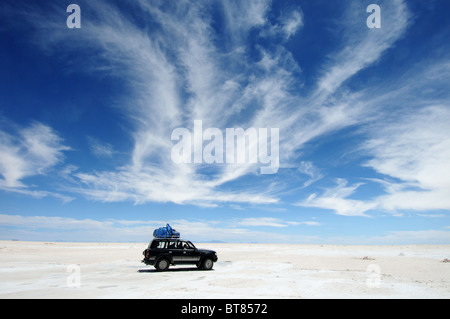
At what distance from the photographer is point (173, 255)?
60.1 feet

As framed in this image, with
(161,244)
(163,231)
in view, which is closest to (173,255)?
(161,244)

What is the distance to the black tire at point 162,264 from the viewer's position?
17.8m

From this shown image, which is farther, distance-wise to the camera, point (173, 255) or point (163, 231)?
point (163, 231)

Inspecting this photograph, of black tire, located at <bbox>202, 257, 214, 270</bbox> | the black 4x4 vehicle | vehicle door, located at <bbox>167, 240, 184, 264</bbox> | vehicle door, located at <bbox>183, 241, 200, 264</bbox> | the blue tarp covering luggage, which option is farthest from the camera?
the blue tarp covering luggage

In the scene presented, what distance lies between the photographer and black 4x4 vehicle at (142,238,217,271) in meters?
17.8

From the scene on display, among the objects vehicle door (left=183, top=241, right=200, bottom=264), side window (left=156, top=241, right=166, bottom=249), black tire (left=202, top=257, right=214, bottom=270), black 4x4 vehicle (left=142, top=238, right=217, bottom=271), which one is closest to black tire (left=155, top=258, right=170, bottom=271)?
black 4x4 vehicle (left=142, top=238, right=217, bottom=271)

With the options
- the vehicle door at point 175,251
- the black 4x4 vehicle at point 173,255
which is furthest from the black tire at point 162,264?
the vehicle door at point 175,251

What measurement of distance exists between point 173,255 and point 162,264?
850 mm

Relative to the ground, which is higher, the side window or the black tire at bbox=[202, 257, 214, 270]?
the side window

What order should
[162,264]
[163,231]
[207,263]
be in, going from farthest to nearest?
[163,231], [207,263], [162,264]

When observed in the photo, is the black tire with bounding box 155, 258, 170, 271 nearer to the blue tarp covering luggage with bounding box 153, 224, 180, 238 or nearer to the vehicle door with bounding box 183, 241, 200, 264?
the vehicle door with bounding box 183, 241, 200, 264

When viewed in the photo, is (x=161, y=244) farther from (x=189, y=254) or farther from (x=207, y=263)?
(x=207, y=263)
